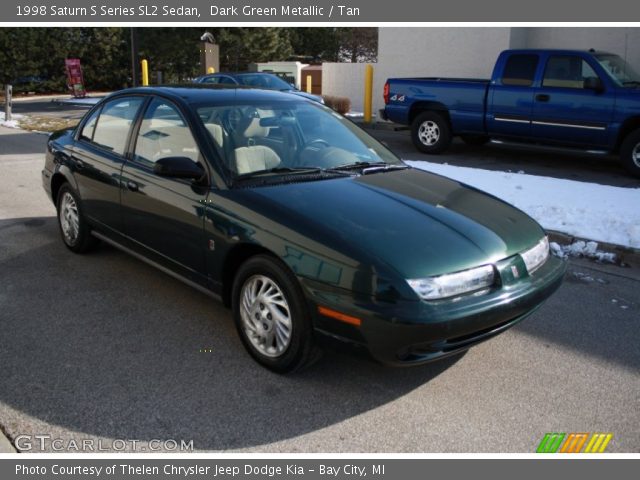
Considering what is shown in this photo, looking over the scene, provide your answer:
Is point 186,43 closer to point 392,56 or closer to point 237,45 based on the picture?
point 237,45

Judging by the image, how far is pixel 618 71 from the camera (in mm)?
10305

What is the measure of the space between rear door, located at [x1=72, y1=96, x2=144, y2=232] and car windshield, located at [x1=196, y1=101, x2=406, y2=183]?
920mm

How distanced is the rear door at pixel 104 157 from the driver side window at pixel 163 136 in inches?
8.1

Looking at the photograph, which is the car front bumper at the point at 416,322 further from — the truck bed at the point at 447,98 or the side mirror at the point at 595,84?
the truck bed at the point at 447,98

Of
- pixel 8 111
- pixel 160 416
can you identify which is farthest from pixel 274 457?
pixel 8 111

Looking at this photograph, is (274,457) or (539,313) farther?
(539,313)

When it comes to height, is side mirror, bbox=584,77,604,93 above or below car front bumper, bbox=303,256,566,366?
above

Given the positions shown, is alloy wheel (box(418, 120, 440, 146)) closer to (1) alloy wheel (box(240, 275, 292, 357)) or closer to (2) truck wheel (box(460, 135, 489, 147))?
(2) truck wheel (box(460, 135, 489, 147))

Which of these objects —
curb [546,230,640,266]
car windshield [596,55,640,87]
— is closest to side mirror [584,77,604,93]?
car windshield [596,55,640,87]

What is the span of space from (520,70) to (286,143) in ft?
25.9

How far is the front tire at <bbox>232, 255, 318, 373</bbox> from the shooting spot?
3.33 m

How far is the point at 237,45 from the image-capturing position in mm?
36281

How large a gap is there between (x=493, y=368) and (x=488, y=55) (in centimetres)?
1440

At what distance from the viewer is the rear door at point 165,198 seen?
3.98 m
